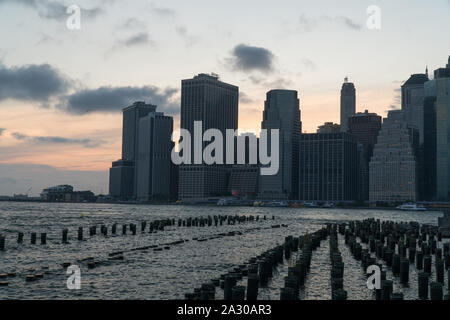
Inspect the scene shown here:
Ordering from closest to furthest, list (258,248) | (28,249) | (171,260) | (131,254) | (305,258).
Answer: (305,258)
(171,260)
(131,254)
(28,249)
(258,248)

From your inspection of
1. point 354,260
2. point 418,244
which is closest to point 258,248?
point 354,260

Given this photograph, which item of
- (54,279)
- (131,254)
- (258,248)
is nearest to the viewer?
(54,279)

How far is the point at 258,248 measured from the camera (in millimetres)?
64562

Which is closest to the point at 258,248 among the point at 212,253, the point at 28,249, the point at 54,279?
the point at 212,253
